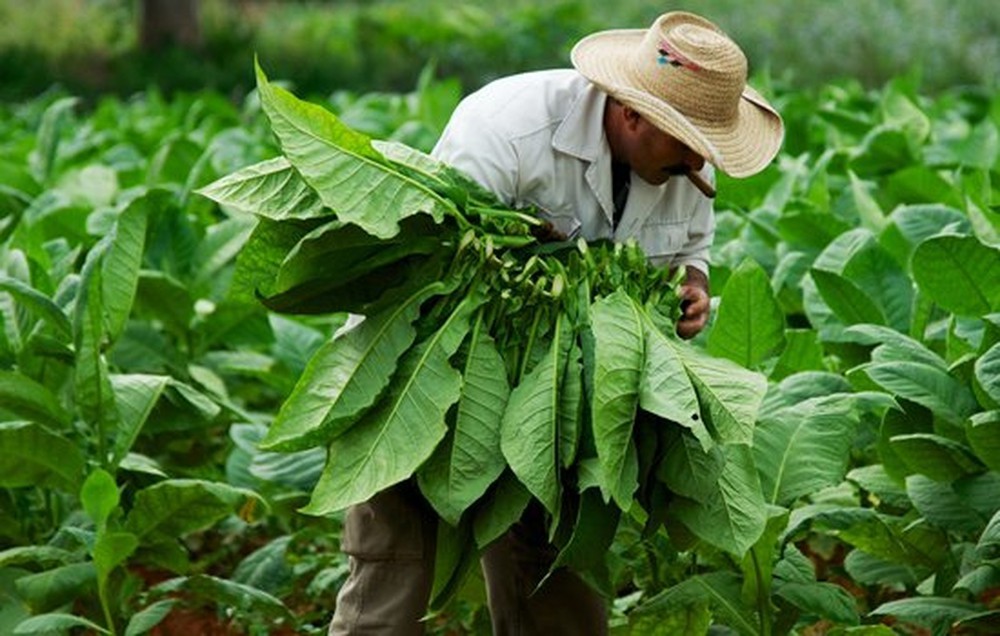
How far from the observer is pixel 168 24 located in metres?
21.0

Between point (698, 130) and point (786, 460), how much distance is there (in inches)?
35.7

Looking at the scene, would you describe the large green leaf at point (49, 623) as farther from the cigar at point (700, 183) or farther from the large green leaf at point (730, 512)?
the cigar at point (700, 183)

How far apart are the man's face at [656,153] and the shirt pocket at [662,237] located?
156mm

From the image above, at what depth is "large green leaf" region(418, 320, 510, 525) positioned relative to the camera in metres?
3.85

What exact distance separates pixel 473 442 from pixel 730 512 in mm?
510

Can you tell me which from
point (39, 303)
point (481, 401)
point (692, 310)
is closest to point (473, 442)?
point (481, 401)

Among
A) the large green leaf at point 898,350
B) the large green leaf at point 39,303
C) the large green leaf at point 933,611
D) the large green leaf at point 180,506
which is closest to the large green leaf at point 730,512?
the large green leaf at point 933,611

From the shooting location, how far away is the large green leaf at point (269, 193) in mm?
3852

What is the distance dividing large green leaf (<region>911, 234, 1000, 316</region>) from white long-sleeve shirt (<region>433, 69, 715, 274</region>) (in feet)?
3.09

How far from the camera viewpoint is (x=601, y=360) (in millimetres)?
3791

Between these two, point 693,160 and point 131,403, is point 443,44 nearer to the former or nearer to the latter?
point 131,403

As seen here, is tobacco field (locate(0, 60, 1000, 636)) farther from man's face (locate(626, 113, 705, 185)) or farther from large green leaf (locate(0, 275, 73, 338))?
man's face (locate(626, 113, 705, 185))

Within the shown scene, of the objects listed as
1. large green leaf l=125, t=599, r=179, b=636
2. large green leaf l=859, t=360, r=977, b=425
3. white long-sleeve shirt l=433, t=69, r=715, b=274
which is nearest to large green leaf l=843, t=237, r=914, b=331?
large green leaf l=859, t=360, r=977, b=425

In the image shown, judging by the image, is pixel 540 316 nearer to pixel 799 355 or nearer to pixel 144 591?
pixel 799 355
